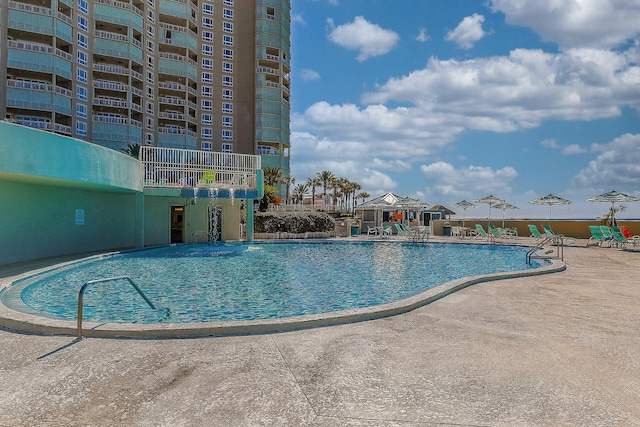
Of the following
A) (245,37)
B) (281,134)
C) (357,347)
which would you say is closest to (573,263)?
(357,347)

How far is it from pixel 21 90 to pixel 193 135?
1985 centimetres

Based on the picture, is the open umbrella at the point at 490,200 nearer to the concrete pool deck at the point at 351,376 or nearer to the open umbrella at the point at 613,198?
the open umbrella at the point at 613,198

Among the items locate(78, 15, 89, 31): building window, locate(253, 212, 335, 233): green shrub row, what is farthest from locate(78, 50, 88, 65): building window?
locate(253, 212, 335, 233): green shrub row

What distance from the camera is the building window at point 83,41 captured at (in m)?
42.8

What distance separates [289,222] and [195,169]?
22.5 ft

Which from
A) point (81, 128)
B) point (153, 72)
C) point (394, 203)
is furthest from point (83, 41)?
point (394, 203)

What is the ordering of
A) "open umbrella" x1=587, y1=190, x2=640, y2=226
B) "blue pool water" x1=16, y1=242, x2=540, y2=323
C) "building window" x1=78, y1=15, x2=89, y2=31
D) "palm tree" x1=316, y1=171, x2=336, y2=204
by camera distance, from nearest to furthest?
"blue pool water" x1=16, y1=242, x2=540, y2=323, "open umbrella" x1=587, y1=190, x2=640, y2=226, "building window" x1=78, y1=15, x2=89, y2=31, "palm tree" x1=316, y1=171, x2=336, y2=204

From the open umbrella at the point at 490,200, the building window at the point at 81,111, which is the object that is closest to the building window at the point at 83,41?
the building window at the point at 81,111

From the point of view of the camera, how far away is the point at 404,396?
354cm

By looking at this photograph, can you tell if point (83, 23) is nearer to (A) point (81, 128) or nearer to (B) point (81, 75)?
(B) point (81, 75)

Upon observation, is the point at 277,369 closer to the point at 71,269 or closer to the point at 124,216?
the point at 71,269

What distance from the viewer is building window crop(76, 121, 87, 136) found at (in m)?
42.3

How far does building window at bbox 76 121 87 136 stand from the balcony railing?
78.2 feet

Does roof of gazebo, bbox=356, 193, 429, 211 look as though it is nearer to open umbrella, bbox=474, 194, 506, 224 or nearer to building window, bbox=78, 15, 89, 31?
open umbrella, bbox=474, 194, 506, 224
